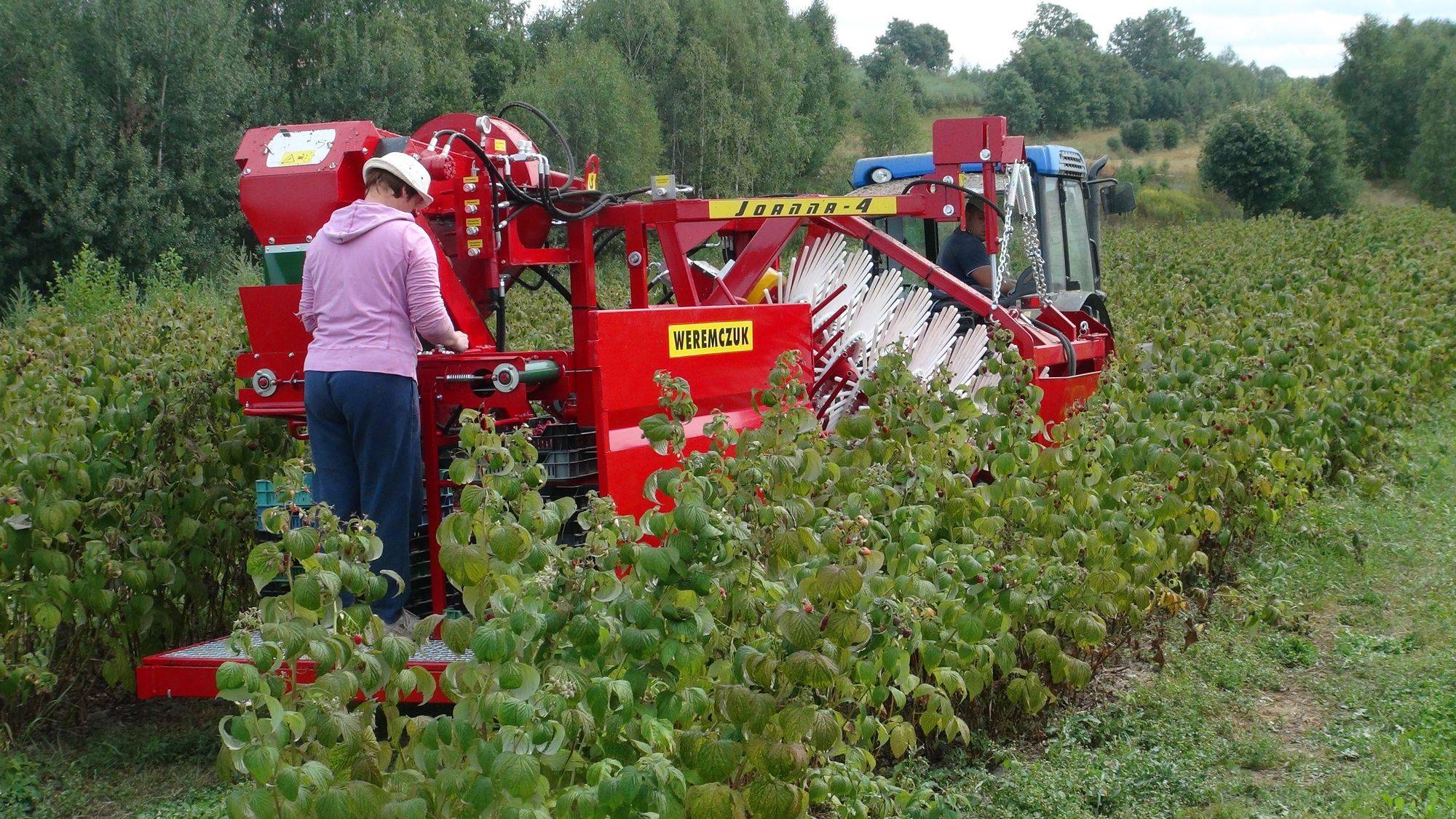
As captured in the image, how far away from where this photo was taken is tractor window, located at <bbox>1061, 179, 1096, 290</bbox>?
31.9 ft

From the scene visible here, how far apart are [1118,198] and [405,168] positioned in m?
6.80

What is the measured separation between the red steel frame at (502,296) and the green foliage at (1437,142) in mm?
57463

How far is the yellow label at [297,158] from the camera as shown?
519cm

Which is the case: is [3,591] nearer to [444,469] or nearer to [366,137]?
[444,469]

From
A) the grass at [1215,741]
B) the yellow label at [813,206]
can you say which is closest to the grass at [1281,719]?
the grass at [1215,741]

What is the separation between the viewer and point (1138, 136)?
231 feet

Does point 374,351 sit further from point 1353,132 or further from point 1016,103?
point 1353,132

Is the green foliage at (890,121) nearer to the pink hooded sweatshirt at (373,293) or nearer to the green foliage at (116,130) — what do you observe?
the green foliage at (116,130)

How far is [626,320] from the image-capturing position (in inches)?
198

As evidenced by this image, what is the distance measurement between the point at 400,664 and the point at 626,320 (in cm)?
239

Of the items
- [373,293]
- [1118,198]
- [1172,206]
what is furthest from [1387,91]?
[373,293]

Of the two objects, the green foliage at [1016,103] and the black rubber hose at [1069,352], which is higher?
the green foliage at [1016,103]

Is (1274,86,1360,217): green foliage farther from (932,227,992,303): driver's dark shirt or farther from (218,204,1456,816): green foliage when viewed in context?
(218,204,1456,816): green foliage

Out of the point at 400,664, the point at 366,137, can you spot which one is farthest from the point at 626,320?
the point at 400,664
